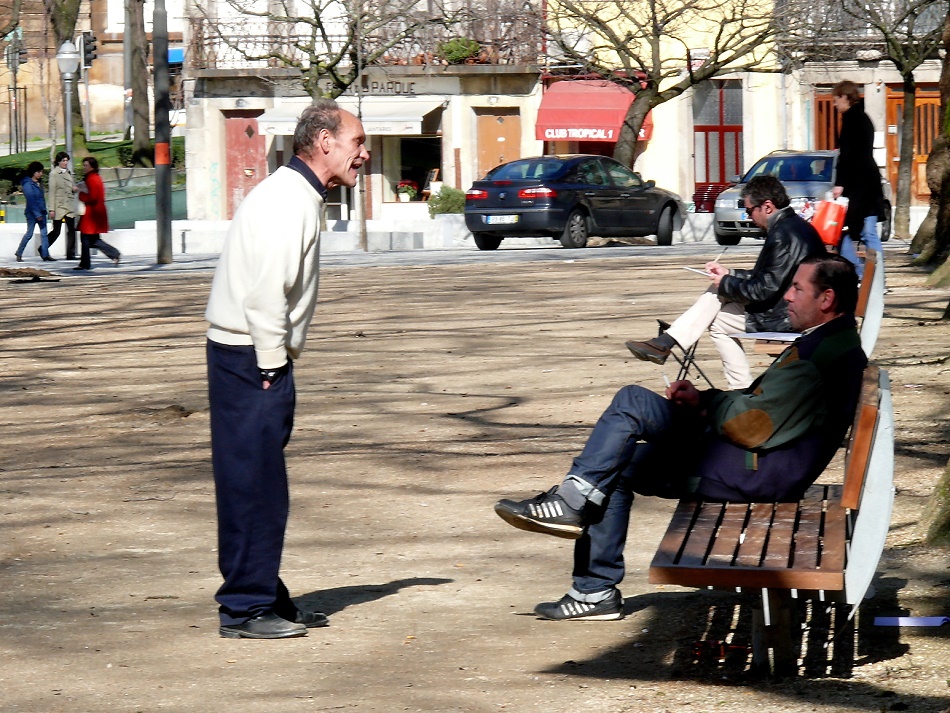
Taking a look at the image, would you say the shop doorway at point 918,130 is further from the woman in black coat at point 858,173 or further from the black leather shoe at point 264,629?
the black leather shoe at point 264,629

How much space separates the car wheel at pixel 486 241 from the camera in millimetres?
28766

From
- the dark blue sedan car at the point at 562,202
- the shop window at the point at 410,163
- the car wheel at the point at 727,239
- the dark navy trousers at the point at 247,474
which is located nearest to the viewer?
the dark navy trousers at the point at 247,474

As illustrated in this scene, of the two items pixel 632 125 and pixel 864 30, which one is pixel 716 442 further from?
pixel 864 30

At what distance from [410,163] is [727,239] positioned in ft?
56.9

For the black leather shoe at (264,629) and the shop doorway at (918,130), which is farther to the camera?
the shop doorway at (918,130)

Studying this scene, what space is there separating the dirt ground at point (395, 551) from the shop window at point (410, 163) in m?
32.0

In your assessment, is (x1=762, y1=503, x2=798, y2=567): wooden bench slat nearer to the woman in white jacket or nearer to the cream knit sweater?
the cream knit sweater

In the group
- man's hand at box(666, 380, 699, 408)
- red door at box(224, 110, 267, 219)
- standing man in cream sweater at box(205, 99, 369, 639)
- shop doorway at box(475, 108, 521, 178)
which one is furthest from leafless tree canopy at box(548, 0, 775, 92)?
man's hand at box(666, 380, 699, 408)

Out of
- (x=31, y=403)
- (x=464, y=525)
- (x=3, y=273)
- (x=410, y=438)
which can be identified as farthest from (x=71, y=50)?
(x=464, y=525)

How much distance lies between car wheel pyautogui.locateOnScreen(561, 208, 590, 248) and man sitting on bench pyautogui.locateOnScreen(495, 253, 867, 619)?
22.5m

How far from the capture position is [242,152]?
46625mm

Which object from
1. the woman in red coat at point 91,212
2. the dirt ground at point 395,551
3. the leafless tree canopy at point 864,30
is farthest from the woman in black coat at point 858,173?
the leafless tree canopy at point 864,30

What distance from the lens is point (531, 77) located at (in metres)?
45.3

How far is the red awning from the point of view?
44000 mm
